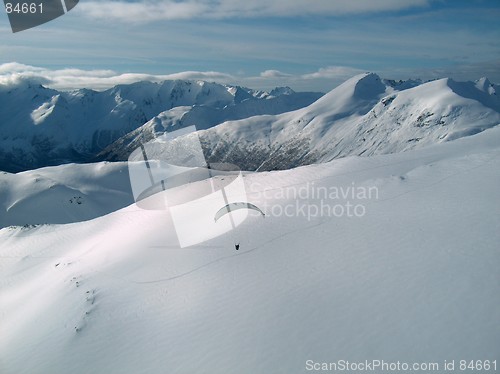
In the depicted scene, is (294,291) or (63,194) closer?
(294,291)

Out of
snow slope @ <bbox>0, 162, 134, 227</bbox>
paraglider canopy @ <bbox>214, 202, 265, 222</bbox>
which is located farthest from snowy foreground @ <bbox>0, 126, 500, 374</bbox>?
snow slope @ <bbox>0, 162, 134, 227</bbox>

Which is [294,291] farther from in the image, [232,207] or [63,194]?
[63,194]

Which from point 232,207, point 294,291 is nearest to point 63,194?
point 232,207

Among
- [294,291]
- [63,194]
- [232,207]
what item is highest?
[294,291]

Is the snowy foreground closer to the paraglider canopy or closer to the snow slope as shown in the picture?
the paraglider canopy

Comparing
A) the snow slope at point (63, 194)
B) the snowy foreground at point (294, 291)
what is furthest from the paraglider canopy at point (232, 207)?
the snow slope at point (63, 194)

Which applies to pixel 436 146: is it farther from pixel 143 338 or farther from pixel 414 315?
pixel 143 338

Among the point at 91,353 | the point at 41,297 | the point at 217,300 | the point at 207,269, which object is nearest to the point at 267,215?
the point at 207,269

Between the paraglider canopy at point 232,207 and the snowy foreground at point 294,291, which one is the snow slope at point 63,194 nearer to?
the snowy foreground at point 294,291
